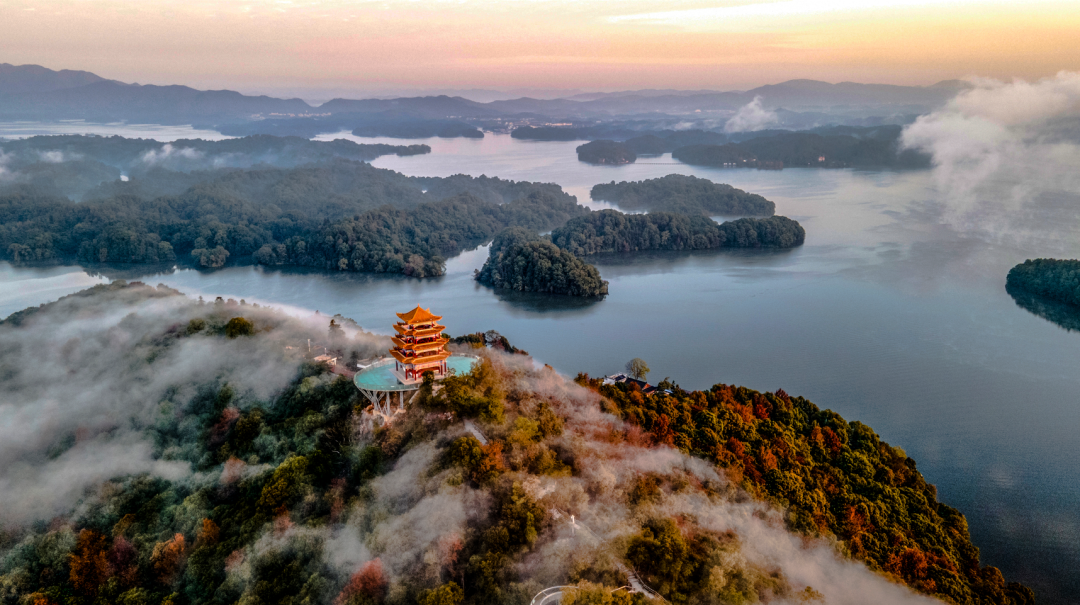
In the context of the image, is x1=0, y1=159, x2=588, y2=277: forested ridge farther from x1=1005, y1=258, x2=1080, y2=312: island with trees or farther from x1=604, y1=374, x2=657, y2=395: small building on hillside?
x1=1005, y1=258, x2=1080, y2=312: island with trees

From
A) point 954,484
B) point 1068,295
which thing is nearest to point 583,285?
point 954,484

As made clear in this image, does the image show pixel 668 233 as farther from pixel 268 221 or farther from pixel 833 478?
pixel 833 478

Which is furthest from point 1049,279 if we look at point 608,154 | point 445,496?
point 608,154

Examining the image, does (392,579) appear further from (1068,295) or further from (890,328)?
(1068,295)

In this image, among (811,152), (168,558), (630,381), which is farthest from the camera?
(811,152)

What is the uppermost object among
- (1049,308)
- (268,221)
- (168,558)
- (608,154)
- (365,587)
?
(608,154)

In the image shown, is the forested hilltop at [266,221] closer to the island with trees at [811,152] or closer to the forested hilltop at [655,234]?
the forested hilltop at [655,234]

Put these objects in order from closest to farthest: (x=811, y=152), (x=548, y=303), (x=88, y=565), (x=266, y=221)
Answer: (x=88, y=565), (x=548, y=303), (x=266, y=221), (x=811, y=152)
